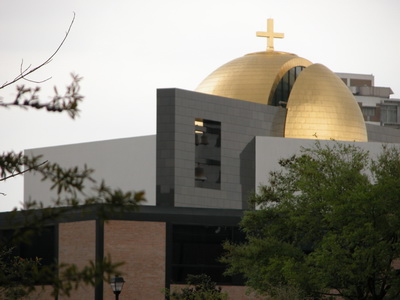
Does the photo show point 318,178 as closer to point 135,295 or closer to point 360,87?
point 135,295

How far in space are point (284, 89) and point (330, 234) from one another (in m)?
37.4

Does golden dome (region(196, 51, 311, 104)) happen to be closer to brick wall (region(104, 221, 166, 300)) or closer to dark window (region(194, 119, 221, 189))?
dark window (region(194, 119, 221, 189))

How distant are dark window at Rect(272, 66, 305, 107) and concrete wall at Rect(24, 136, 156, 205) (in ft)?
39.4

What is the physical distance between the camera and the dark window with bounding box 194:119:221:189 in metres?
69.4

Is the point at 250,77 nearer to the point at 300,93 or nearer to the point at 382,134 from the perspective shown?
the point at 300,93

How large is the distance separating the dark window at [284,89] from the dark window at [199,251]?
19.5 metres

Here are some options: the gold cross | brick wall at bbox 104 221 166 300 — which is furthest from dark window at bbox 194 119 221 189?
the gold cross

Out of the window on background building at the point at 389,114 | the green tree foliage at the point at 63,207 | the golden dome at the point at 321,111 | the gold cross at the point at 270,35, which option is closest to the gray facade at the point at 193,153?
the golden dome at the point at 321,111

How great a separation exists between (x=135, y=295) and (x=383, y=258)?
1894 centimetres

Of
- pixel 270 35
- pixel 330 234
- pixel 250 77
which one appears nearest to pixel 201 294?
pixel 330 234

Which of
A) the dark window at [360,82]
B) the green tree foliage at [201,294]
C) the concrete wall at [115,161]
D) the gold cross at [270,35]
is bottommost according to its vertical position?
the green tree foliage at [201,294]

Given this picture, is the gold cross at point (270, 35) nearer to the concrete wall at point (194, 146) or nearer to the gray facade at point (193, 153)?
the gray facade at point (193, 153)

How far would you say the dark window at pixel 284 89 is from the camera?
77.2 meters

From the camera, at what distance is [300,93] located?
77062 mm
